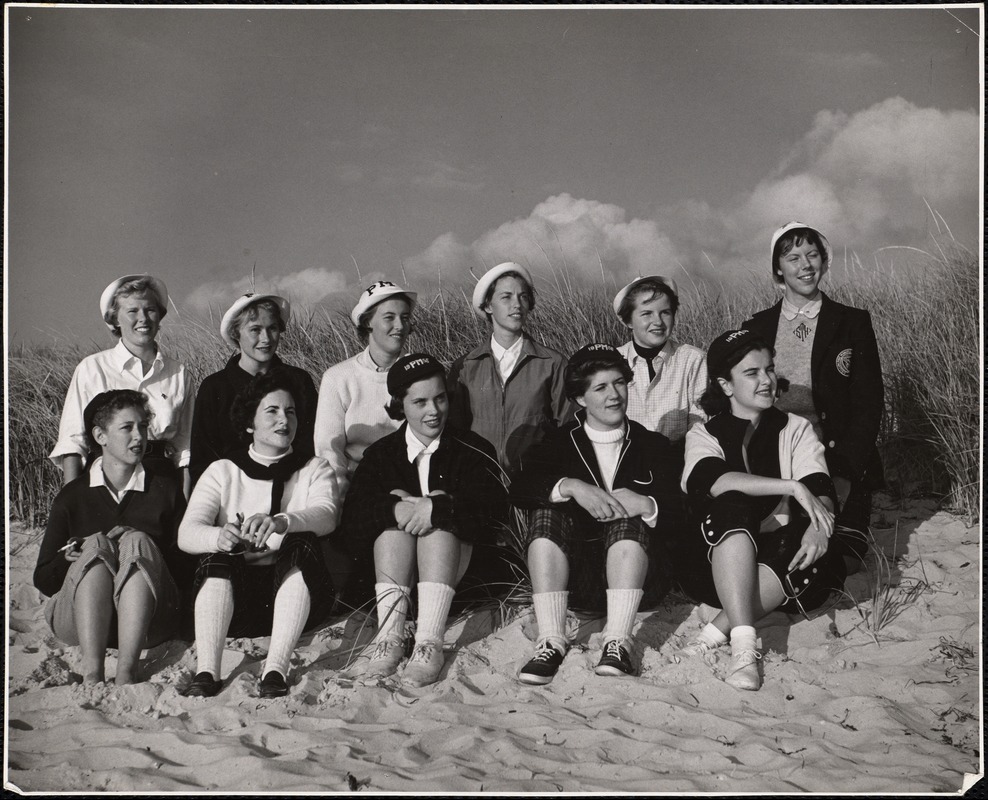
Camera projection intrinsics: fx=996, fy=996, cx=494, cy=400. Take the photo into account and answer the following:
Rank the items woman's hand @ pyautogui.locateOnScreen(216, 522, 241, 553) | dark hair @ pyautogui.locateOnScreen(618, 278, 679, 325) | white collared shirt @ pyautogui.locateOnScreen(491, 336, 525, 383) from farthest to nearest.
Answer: white collared shirt @ pyautogui.locateOnScreen(491, 336, 525, 383), dark hair @ pyautogui.locateOnScreen(618, 278, 679, 325), woman's hand @ pyautogui.locateOnScreen(216, 522, 241, 553)

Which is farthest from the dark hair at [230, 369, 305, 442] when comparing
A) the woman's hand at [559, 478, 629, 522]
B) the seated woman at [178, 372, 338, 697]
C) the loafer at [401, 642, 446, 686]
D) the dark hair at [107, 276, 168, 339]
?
the woman's hand at [559, 478, 629, 522]

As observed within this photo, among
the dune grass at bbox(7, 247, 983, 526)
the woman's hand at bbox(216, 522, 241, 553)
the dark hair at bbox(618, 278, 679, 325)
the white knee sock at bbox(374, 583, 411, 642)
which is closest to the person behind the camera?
the woman's hand at bbox(216, 522, 241, 553)

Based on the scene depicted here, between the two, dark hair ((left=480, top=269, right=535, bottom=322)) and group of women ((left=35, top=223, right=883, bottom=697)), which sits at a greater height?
dark hair ((left=480, top=269, right=535, bottom=322))

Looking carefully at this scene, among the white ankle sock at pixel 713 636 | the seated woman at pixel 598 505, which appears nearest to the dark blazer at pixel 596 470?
the seated woman at pixel 598 505

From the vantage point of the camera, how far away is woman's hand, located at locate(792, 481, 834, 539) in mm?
3988

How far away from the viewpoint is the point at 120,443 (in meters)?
4.23

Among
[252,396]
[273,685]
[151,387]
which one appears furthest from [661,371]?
[151,387]

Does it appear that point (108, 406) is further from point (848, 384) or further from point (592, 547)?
point (848, 384)

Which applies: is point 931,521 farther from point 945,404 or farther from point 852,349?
point 852,349

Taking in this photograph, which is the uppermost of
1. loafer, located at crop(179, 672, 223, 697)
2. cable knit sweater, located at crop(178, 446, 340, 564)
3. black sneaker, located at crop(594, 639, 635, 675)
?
cable knit sweater, located at crop(178, 446, 340, 564)

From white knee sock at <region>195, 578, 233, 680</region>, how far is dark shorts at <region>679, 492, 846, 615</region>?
1909mm

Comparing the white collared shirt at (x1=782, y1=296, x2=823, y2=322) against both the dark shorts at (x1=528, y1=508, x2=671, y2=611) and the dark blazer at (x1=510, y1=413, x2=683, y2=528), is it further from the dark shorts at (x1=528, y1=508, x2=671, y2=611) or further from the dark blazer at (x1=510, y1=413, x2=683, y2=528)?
the dark shorts at (x1=528, y1=508, x2=671, y2=611)

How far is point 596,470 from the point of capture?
423 centimetres

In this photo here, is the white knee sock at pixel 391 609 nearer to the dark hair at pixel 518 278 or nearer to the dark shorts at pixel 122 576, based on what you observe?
the dark shorts at pixel 122 576
